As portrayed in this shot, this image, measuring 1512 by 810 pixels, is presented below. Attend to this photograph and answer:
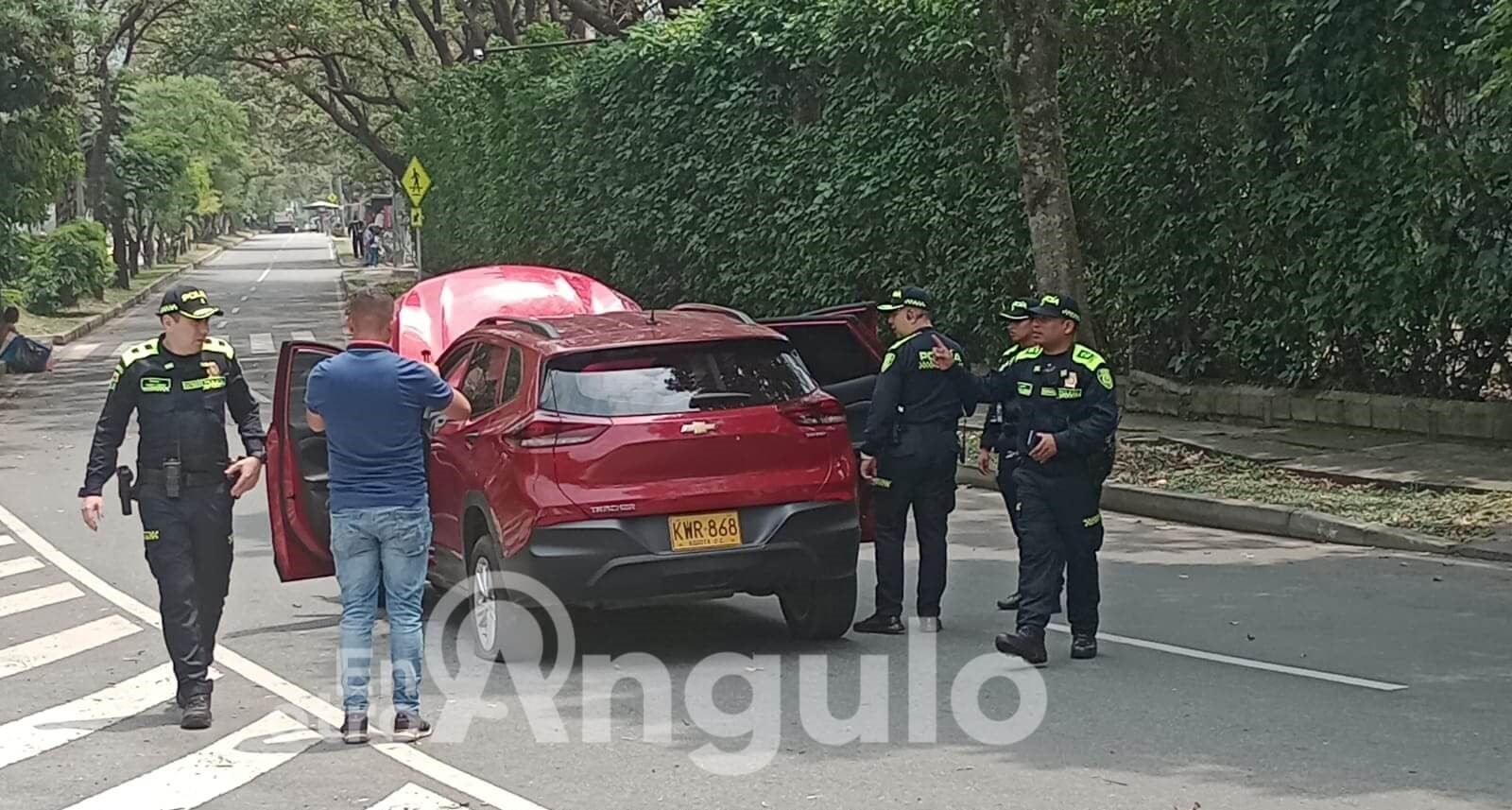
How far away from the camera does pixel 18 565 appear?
12539mm

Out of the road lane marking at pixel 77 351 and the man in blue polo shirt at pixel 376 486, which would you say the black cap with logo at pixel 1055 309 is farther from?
the road lane marking at pixel 77 351

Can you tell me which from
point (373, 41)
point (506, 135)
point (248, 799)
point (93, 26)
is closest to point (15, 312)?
point (93, 26)

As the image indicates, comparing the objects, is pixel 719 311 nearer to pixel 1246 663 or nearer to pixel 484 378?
pixel 484 378

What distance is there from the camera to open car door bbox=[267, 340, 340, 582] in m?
9.48

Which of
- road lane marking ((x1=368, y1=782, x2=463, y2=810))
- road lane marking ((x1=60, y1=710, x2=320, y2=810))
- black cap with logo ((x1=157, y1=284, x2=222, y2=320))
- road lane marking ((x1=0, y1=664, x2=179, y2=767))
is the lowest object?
road lane marking ((x1=0, y1=664, x2=179, y2=767))

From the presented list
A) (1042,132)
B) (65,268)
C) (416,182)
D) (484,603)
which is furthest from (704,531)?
(65,268)

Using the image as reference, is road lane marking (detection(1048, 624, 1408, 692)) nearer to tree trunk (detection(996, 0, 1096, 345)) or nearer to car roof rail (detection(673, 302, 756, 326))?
car roof rail (detection(673, 302, 756, 326))

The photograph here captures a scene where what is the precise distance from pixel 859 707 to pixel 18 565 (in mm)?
6980

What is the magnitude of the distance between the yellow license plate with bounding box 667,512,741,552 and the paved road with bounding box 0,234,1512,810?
23.1 inches

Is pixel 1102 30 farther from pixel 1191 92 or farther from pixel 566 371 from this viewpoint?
pixel 566 371

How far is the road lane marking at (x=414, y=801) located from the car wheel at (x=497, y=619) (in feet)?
6.74

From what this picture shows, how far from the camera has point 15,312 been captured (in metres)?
25.5

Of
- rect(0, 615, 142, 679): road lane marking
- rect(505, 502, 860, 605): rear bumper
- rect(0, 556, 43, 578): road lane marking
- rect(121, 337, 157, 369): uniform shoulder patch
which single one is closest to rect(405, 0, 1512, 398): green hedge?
rect(505, 502, 860, 605): rear bumper

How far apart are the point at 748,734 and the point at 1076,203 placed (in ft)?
38.5
